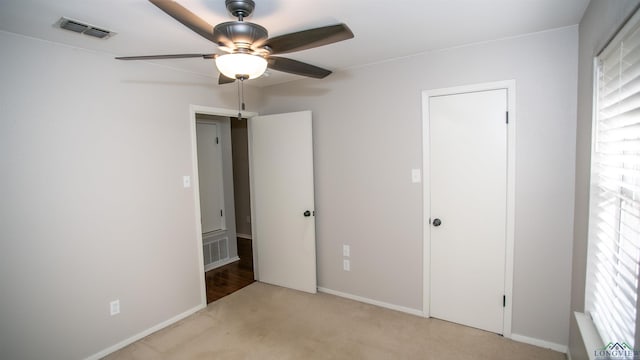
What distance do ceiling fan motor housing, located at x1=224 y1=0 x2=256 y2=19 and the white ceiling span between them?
0.17 metres

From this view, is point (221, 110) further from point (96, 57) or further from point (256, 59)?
point (256, 59)

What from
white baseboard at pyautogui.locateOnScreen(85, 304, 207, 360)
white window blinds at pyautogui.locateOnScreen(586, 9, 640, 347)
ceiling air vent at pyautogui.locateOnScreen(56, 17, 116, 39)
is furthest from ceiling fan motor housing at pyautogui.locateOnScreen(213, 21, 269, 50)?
white baseboard at pyautogui.locateOnScreen(85, 304, 207, 360)

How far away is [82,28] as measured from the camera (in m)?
1.98

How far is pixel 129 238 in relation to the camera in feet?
8.66

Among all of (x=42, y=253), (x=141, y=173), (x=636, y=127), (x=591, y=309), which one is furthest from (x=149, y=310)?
(x=636, y=127)

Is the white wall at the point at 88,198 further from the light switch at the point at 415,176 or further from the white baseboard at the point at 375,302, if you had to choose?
the light switch at the point at 415,176

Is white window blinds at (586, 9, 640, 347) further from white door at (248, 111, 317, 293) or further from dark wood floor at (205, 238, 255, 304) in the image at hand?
dark wood floor at (205, 238, 255, 304)

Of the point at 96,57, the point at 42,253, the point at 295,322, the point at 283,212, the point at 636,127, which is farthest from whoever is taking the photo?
the point at 283,212

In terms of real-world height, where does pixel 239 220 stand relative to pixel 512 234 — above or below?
below

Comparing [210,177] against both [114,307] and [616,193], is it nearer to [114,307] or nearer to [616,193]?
[114,307]

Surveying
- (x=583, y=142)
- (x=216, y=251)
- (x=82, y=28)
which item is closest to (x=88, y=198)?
(x=82, y=28)

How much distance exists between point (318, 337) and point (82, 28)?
9.16 feet

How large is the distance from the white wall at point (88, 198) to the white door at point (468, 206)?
7.67ft

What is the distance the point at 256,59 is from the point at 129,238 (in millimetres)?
2026
